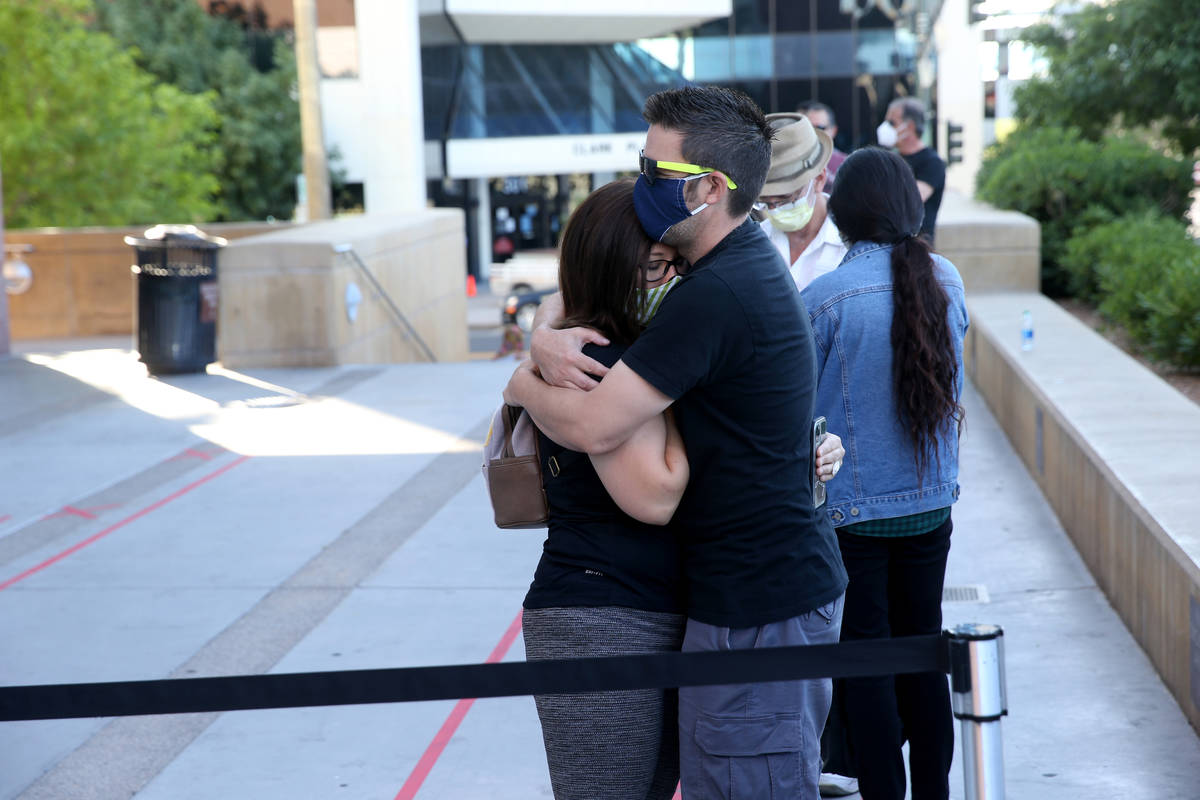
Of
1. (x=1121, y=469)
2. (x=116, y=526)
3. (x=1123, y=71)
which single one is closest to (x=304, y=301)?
(x=116, y=526)

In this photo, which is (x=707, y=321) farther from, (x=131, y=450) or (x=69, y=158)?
(x=69, y=158)

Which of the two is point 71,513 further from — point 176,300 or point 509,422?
point 509,422

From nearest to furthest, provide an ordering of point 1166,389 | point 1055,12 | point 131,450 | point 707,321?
point 707,321, point 1166,389, point 131,450, point 1055,12

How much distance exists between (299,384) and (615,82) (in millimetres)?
36310

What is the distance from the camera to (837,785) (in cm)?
397

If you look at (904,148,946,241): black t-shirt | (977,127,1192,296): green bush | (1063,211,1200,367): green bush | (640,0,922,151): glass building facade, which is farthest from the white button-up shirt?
(640,0,922,151): glass building facade

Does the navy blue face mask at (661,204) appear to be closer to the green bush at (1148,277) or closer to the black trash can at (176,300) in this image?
the green bush at (1148,277)

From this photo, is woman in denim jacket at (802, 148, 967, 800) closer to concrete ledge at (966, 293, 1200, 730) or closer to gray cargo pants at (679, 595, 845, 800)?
gray cargo pants at (679, 595, 845, 800)

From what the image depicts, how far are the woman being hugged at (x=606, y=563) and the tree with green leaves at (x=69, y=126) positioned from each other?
20.7 m

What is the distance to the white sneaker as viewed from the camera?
3963 mm

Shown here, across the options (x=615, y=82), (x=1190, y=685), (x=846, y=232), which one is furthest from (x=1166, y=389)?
(x=615, y=82)

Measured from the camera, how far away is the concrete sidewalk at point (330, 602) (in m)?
4.25

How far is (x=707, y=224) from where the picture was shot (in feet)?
7.93

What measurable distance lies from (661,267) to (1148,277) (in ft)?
29.6
